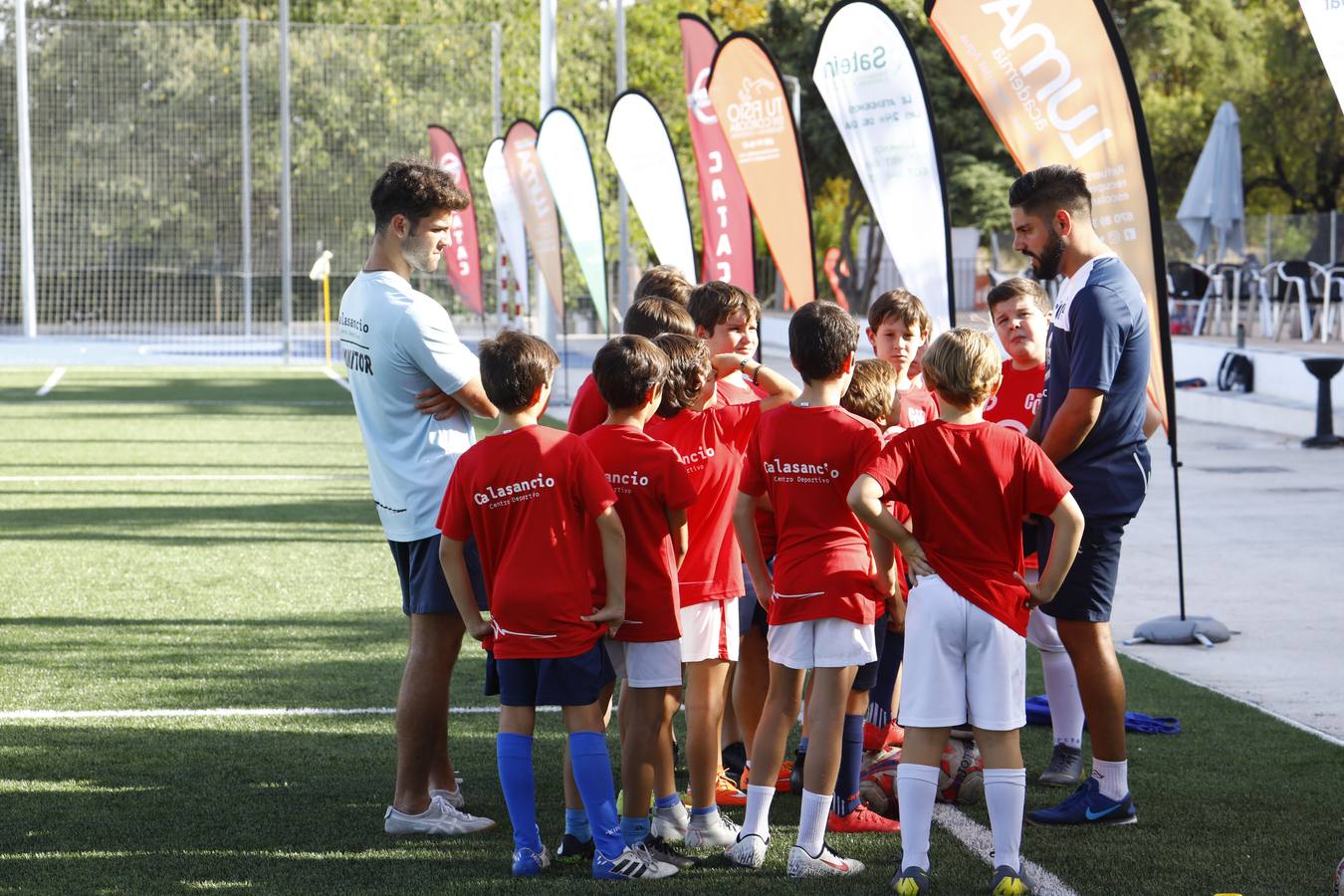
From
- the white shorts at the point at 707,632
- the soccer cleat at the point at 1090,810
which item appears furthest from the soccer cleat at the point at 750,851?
the soccer cleat at the point at 1090,810

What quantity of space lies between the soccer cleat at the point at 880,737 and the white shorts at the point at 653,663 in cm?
119

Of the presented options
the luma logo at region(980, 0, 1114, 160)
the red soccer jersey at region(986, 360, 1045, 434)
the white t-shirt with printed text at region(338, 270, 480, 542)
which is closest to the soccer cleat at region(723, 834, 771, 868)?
the white t-shirt with printed text at region(338, 270, 480, 542)

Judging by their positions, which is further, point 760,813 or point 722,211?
point 722,211

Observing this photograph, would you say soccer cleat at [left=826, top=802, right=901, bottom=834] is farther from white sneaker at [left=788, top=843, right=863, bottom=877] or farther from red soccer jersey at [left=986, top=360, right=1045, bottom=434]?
red soccer jersey at [left=986, top=360, right=1045, bottom=434]

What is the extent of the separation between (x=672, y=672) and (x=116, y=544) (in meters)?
7.18

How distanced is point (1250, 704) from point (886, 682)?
72.3 inches

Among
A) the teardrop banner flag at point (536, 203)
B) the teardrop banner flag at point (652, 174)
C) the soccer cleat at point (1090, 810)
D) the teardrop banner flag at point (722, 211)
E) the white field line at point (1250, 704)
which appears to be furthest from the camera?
the teardrop banner flag at point (536, 203)

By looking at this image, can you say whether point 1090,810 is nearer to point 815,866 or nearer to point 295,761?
point 815,866

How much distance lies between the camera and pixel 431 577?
491 centimetres

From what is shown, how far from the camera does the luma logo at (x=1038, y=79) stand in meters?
7.09

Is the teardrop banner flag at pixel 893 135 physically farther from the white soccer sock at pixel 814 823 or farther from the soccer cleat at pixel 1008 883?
the soccer cleat at pixel 1008 883

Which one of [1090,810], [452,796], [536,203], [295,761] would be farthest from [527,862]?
[536,203]

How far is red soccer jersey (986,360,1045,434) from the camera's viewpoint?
18.6ft

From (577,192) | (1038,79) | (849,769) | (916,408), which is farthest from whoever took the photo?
(577,192)
